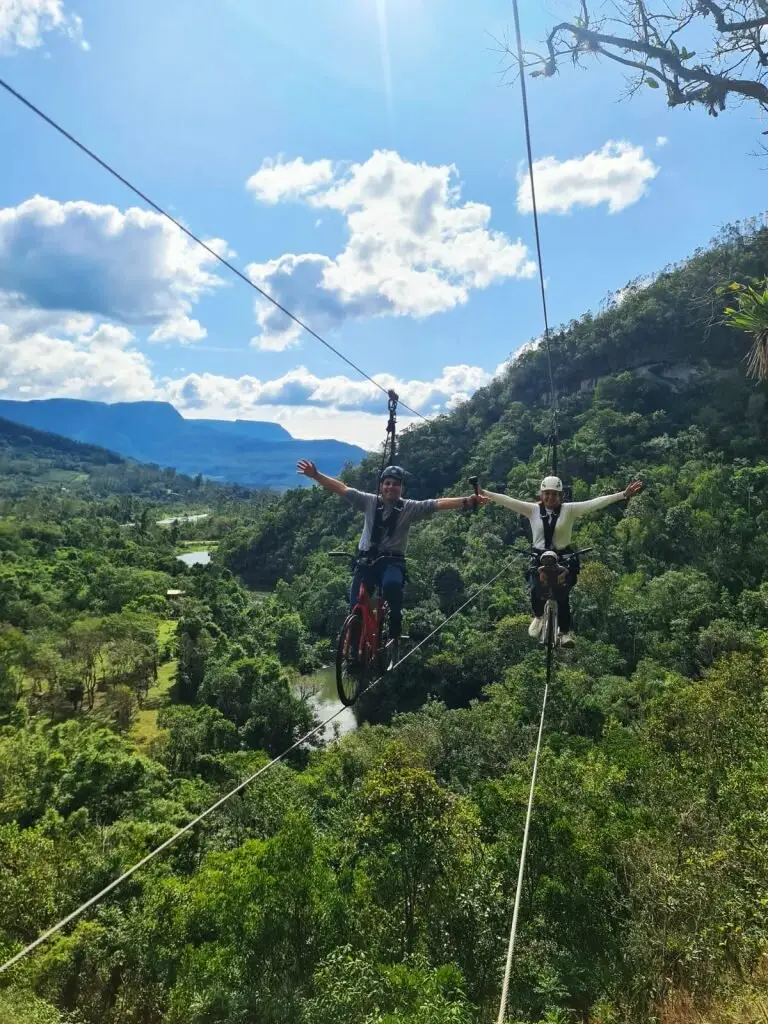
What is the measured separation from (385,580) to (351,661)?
86cm

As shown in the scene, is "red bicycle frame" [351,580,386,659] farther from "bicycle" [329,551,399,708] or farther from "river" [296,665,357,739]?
"river" [296,665,357,739]

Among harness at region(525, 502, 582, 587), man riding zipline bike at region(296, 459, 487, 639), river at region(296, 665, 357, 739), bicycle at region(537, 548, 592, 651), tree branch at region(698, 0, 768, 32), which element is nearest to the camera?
tree branch at region(698, 0, 768, 32)

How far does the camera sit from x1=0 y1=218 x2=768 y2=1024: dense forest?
36.8ft

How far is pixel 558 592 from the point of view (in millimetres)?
6766

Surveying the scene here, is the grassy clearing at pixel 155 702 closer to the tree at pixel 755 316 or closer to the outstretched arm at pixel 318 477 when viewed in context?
the outstretched arm at pixel 318 477

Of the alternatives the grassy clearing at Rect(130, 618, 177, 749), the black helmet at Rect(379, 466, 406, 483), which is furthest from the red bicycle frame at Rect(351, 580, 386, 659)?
the grassy clearing at Rect(130, 618, 177, 749)

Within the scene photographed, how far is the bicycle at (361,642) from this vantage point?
568cm

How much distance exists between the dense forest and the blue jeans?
11.1 feet

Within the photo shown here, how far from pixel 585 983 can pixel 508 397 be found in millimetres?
65793

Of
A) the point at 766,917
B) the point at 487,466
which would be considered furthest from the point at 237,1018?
the point at 487,466

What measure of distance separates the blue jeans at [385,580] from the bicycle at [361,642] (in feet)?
0.16

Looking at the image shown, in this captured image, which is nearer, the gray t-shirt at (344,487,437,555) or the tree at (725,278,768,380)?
the tree at (725,278,768,380)

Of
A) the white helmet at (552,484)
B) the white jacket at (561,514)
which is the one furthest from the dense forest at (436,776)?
the white jacket at (561,514)

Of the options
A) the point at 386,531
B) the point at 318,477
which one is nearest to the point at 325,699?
the point at 386,531
